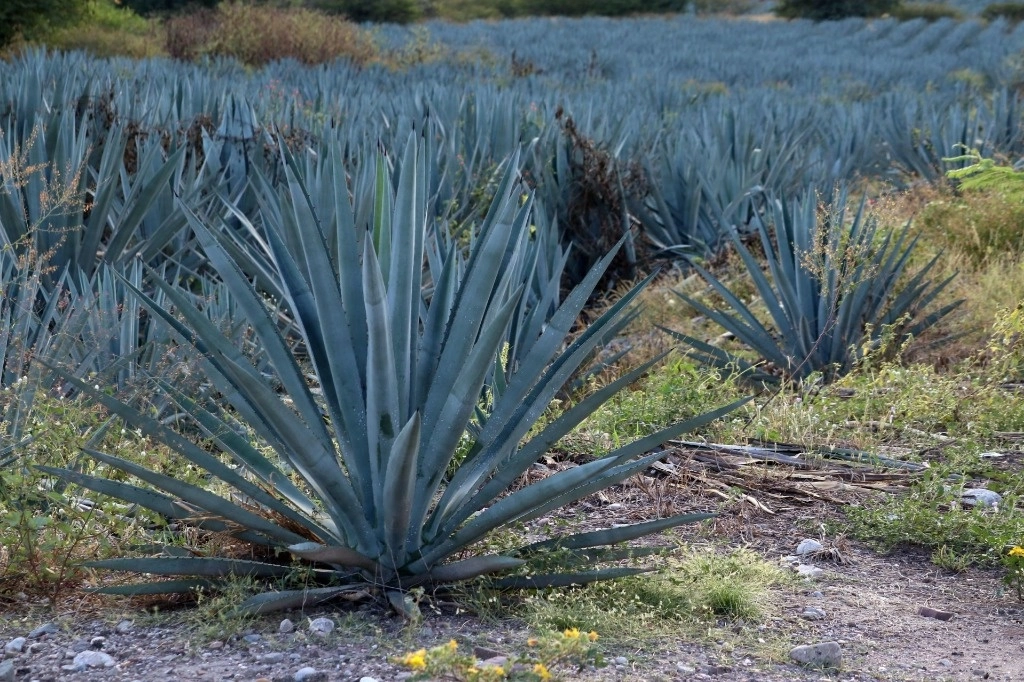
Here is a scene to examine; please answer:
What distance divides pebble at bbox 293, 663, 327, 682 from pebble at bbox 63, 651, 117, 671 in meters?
0.40

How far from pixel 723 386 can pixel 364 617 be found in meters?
2.60

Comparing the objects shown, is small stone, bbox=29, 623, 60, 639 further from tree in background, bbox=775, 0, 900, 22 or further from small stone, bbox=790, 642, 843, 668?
tree in background, bbox=775, 0, 900, 22

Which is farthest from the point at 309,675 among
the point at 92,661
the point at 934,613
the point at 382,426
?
the point at 934,613

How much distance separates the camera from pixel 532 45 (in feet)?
92.2

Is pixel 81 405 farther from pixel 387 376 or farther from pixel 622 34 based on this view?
pixel 622 34

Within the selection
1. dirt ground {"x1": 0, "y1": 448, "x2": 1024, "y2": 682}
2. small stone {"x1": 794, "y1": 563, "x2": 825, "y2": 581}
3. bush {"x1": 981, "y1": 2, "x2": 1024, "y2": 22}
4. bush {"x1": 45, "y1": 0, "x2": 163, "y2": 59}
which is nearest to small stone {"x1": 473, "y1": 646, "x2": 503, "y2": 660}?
dirt ground {"x1": 0, "y1": 448, "x2": 1024, "y2": 682}

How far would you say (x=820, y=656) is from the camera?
2.57 metres

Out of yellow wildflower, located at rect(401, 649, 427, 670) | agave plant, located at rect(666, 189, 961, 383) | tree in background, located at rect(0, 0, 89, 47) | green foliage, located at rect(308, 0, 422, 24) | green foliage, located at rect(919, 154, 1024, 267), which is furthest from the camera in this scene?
green foliage, located at rect(308, 0, 422, 24)

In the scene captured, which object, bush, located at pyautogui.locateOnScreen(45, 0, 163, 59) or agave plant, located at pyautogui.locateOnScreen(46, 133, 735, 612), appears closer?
agave plant, located at pyautogui.locateOnScreen(46, 133, 735, 612)

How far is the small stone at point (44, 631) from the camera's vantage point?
8.32 feet

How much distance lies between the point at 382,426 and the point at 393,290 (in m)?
0.32

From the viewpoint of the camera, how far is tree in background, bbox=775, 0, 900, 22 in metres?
44.2

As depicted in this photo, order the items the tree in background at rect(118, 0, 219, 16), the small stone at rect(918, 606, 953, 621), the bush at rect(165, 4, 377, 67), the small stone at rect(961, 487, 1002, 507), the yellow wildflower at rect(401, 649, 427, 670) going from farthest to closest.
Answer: the tree in background at rect(118, 0, 219, 16), the bush at rect(165, 4, 377, 67), the small stone at rect(961, 487, 1002, 507), the small stone at rect(918, 606, 953, 621), the yellow wildflower at rect(401, 649, 427, 670)

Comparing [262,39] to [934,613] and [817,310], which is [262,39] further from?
[934,613]
